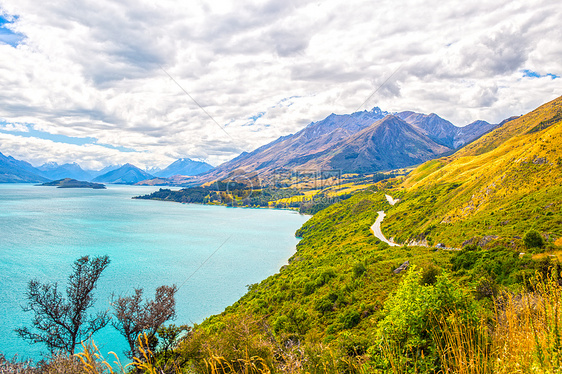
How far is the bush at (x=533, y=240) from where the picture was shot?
21953mm

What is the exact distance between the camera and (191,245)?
282 ft

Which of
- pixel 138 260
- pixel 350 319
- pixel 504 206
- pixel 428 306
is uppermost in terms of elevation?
pixel 428 306

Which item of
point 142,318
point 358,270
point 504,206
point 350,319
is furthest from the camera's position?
point 504,206

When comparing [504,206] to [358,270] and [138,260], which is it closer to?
[358,270]

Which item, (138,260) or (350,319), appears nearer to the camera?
(350,319)

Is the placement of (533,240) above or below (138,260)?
above

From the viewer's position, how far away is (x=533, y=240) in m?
22.2

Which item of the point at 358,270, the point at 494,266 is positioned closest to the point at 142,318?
the point at 358,270

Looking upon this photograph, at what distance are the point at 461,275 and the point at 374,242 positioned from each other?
101 ft

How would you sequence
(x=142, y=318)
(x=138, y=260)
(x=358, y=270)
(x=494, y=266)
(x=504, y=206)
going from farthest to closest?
(x=138, y=260) → (x=504, y=206) → (x=358, y=270) → (x=142, y=318) → (x=494, y=266)

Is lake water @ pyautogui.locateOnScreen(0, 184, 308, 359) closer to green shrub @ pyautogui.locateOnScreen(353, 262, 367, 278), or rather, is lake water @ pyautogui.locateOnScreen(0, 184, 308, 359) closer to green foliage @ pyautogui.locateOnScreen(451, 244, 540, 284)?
green shrub @ pyautogui.locateOnScreen(353, 262, 367, 278)

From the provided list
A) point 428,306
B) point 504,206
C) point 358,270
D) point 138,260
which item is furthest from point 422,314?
point 138,260

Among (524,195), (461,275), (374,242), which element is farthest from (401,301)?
(374,242)

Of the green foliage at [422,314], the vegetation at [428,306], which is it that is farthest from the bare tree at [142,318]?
the green foliage at [422,314]
